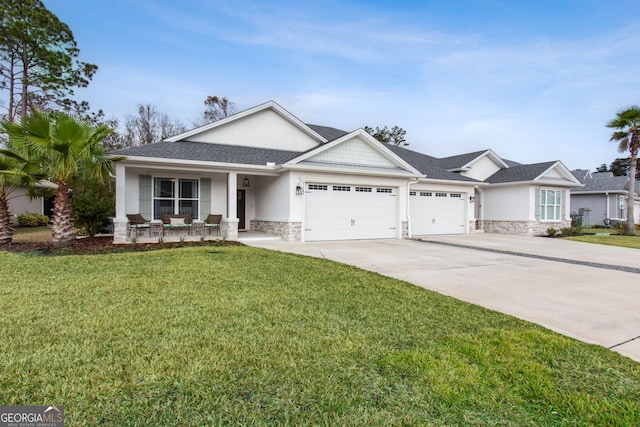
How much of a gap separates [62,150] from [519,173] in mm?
21261

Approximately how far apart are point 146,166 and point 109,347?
10.0 metres

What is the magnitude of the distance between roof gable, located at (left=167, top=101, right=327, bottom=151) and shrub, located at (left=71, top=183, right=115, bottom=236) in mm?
4012

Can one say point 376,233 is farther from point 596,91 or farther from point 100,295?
point 596,91

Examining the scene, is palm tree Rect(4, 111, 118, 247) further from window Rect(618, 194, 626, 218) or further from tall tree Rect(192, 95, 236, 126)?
window Rect(618, 194, 626, 218)

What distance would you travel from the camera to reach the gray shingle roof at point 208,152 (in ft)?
39.0

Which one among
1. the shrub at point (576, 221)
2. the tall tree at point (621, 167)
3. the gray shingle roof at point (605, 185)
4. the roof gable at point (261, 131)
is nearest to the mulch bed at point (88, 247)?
the roof gable at point (261, 131)

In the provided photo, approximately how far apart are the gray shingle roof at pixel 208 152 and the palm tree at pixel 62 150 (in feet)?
4.90

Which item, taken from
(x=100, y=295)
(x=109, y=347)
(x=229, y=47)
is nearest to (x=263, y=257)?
(x=100, y=295)

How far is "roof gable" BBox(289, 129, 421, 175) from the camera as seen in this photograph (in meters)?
13.3

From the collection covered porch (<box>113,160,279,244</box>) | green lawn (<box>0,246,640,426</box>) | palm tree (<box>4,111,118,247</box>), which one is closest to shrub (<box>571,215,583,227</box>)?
covered porch (<box>113,160,279,244</box>)

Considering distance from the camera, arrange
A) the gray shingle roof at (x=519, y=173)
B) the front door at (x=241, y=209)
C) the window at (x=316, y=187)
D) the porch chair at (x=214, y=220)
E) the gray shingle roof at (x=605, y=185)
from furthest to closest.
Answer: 1. the gray shingle roof at (x=605, y=185)
2. the gray shingle roof at (x=519, y=173)
3. the front door at (x=241, y=209)
4. the window at (x=316, y=187)
5. the porch chair at (x=214, y=220)

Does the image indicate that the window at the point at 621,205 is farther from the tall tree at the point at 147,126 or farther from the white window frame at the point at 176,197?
the tall tree at the point at 147,126

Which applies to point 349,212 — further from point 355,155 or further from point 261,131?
point 261,131

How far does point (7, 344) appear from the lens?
320 centimetres
